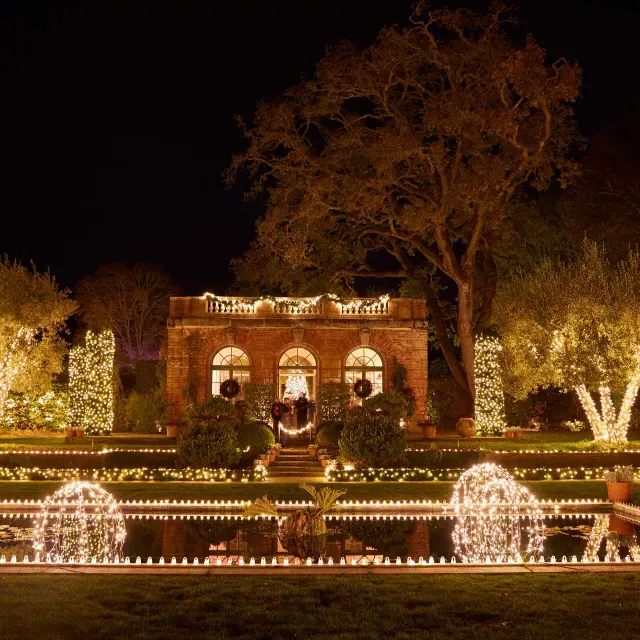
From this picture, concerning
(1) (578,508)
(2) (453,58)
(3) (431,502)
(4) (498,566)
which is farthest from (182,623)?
(2) (453,58)

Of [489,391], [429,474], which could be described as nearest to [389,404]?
[429,474]

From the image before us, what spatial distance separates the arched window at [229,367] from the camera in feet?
92.7

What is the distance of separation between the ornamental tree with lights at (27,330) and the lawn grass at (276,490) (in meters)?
9.82

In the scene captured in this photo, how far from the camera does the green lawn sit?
2303 cm

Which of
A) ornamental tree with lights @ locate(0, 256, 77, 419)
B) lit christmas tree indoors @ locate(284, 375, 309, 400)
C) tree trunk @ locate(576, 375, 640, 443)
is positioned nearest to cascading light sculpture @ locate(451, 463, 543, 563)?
tree trunk @ locate(576, 375, 640, 443)

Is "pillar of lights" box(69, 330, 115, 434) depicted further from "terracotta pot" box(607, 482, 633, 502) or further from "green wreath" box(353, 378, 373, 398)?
"terracotta pot" box(607, 482, 633, 502)

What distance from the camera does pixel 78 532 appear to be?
11.7 m

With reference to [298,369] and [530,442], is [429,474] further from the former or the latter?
[298,369]

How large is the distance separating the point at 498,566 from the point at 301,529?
2578mm

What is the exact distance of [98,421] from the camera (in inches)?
1083

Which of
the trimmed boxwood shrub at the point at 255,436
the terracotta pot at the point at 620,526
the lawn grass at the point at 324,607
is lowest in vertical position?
the lawn grass at the point at 324,607

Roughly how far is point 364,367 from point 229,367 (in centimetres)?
445

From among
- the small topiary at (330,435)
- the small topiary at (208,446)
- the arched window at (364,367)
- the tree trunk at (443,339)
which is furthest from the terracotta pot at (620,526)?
the tree trunk at (443,339)

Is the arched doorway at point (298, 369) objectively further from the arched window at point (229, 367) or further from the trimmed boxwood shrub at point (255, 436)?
the trimmed boxwood shrub at point (255, 436)
